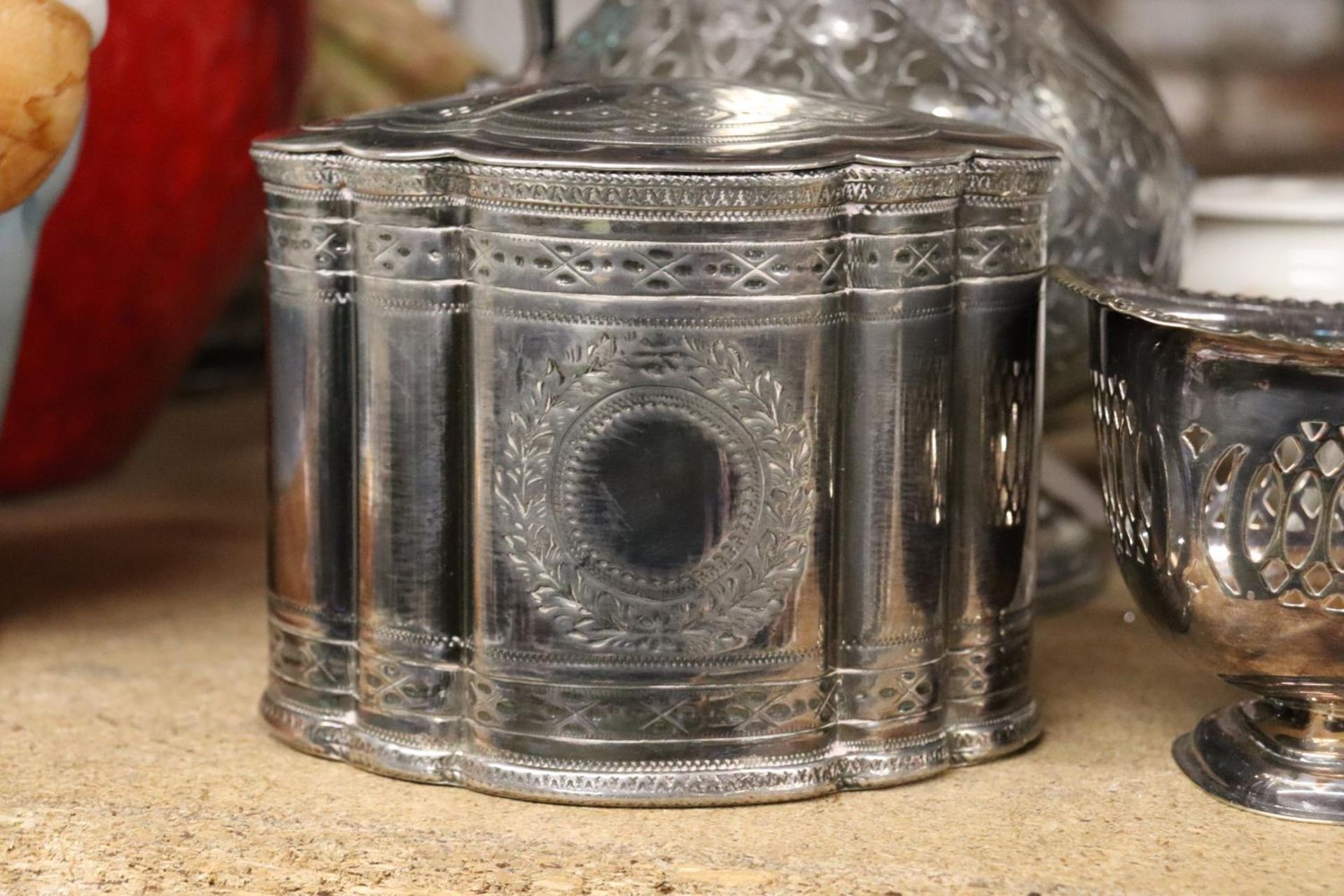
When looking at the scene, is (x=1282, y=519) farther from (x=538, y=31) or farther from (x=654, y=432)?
(x=538, y=31)

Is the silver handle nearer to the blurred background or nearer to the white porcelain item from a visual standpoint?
the blurred background

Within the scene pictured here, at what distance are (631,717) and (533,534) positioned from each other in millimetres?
68

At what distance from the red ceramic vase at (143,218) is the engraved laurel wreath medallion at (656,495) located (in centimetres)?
43

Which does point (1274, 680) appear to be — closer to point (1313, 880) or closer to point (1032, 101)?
point (1313, 880)

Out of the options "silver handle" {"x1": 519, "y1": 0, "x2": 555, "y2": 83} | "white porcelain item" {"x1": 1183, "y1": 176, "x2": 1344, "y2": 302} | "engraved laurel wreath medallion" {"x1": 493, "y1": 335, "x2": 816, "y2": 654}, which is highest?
"silver handle" {"x1": 519, "y1": 0, "x2": 555, "y2": 83}

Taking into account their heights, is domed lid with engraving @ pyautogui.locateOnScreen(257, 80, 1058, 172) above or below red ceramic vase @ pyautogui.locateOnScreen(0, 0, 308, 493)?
above

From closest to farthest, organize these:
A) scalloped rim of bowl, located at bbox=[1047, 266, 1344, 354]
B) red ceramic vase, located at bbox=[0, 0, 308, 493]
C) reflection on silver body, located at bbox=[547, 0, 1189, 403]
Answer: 1. scalloped rim of bowl, located at bbox=[1047, 266, 1344, 354]
2. reflection on silver body, located at bbox=[547, 0, 1189, 403]
3. red ceramic vase, located at bbox=[0, 0, 308, 493]

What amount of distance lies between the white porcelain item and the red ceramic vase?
504 mm

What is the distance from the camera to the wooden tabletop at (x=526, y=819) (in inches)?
20.3

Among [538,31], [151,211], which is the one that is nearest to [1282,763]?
[538,31]

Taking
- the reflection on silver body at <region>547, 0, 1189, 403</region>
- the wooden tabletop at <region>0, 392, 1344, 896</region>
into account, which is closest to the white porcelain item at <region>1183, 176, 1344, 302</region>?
the reflection on silver body at <region>547, 0, 1189, 403</region>

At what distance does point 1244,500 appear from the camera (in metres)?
0.53

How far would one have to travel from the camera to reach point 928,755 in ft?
1.94

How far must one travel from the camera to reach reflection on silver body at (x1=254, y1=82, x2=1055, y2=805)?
0.54m
